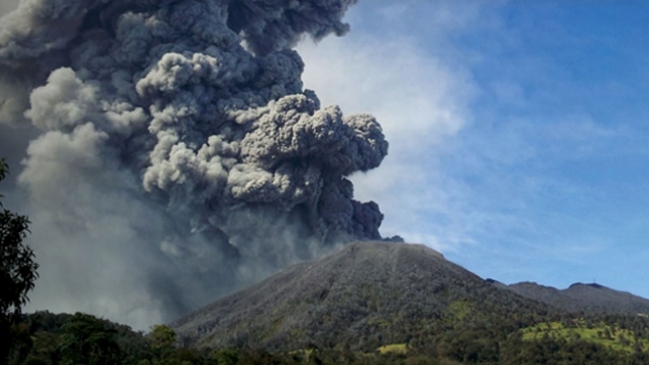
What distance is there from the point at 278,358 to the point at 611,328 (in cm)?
3401

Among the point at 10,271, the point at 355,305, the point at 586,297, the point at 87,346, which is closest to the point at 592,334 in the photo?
the point at 355,305

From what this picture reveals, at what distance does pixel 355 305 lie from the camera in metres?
82.2

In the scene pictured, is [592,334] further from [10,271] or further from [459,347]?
[10,271]

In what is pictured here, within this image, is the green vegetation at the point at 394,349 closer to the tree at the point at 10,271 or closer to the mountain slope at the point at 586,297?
the mountain slope at the point at 586,297

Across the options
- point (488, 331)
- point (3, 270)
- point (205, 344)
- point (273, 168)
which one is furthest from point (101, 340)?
point (273, 168)

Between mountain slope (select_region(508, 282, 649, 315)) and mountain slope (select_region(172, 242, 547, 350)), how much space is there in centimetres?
2438

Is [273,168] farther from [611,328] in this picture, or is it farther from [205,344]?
[611,328]

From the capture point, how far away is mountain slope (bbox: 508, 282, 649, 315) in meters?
112

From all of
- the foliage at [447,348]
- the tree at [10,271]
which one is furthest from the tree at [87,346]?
the tree at [10,271]

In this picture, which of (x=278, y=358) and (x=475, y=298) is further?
(x=475, y=298)

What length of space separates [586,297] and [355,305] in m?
54.8

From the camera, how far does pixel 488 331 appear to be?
236 ft

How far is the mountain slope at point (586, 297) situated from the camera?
112 m

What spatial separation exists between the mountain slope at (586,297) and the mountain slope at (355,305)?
80.0 ft
